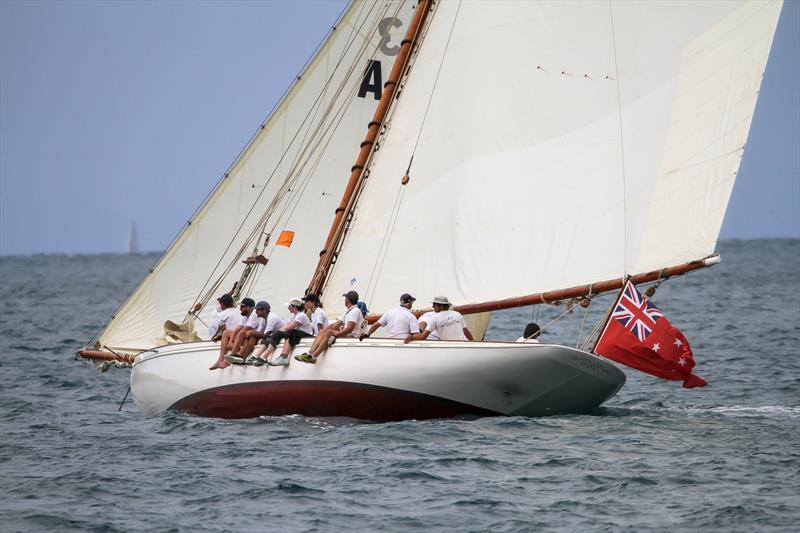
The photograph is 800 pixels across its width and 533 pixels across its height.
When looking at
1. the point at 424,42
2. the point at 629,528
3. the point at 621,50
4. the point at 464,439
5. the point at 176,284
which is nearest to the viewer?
the point at 629,528

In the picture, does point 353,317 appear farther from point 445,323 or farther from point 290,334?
point 445,323

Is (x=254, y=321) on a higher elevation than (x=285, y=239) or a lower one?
lower

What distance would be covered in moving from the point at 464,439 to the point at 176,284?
9053 millimetres

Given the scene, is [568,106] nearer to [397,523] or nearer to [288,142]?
[288,142]

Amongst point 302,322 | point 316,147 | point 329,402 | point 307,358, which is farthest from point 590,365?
point 316,147

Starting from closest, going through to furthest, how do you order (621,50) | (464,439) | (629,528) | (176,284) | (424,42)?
(629,528) → (464,439) → (621,50) → (424,42) → (176,284)

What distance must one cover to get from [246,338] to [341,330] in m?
1.83

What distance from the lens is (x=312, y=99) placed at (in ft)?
92.3

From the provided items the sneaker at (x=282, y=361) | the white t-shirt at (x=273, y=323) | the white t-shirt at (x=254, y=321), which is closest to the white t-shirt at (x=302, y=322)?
the white t-shirt at (x=273, y=323)

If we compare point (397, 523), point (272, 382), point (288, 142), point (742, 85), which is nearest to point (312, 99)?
point (288, 142)

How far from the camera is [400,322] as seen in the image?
22031 mm

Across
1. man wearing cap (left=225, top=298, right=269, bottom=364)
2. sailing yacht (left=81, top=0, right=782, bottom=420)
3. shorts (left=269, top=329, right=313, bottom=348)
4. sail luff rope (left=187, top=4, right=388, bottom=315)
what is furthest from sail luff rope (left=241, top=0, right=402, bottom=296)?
shorts (left=269, top=329, right=313, bottom=348)

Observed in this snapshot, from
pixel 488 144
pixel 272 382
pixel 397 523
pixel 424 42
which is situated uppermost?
pixel 424 42

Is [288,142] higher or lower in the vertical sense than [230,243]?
higher
